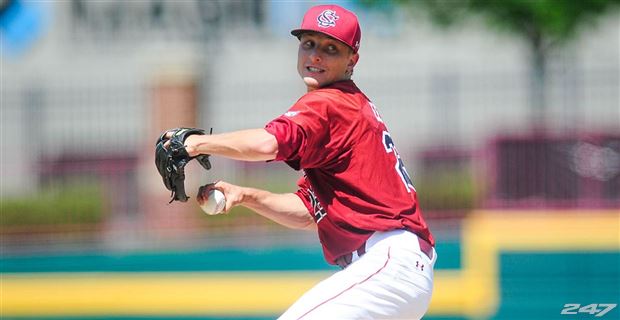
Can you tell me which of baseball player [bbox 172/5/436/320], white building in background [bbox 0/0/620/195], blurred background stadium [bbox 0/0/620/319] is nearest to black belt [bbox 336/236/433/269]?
baseball player [bbox 172/5/436/320]

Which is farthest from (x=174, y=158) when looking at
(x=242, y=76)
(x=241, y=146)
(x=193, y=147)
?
(x=242, y=76)

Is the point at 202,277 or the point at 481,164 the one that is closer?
the point at 202,277

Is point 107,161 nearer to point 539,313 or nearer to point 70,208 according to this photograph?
point 70,208

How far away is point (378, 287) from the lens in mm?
3490

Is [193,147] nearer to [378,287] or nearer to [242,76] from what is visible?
[378,287]

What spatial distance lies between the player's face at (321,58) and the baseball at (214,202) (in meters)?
0.52

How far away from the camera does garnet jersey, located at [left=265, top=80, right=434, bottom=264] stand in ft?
11.7

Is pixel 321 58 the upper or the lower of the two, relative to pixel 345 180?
upper

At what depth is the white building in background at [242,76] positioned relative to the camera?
1434cm

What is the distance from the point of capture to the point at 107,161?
15.3 m

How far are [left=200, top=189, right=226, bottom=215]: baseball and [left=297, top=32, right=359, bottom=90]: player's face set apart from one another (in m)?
0.52

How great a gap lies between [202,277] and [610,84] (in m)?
6.86

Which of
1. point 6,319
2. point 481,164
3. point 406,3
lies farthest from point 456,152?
point 6,319

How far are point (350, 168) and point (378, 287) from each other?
0.43 metres
